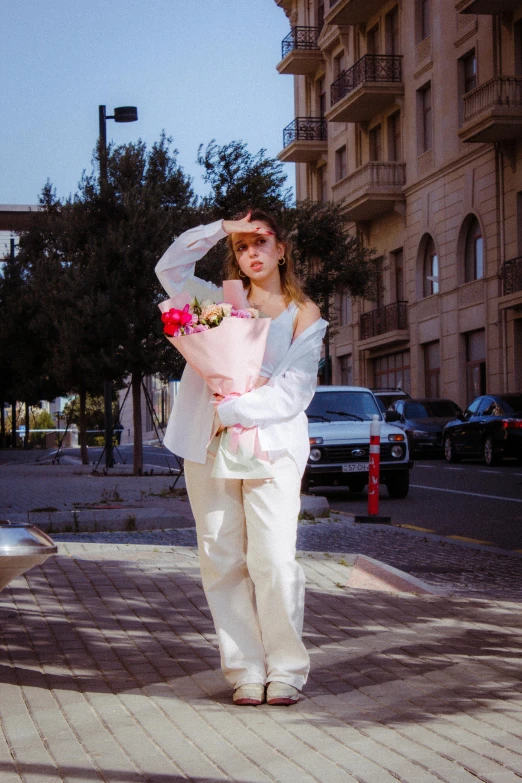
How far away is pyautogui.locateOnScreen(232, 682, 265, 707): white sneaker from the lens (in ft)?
15.9

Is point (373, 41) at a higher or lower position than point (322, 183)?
higher

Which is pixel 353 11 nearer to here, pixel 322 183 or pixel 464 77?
pixel 464 77

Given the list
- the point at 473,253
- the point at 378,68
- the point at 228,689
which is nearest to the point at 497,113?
the point at 473,253

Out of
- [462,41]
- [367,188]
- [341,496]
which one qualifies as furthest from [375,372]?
[341,496]

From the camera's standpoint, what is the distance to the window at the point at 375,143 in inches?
1804

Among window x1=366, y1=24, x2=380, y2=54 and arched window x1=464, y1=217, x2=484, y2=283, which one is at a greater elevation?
window x1=366, y1=24, x2=380, y2=54

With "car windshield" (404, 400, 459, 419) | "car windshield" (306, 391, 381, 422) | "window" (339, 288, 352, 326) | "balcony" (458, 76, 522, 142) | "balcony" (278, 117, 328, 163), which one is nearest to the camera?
"car windshield" (306, 391, 381, 422)

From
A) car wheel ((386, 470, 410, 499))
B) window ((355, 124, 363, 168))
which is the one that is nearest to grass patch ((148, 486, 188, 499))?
car wheel ((386, 470, 410, 499))

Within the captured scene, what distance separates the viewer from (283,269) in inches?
206

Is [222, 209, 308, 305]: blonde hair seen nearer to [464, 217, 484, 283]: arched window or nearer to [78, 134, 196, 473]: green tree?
[78, 134, 196, 473]: green tree

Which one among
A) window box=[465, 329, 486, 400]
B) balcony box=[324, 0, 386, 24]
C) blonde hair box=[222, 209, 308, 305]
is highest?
balcony box=[324, 0, 386, 24]

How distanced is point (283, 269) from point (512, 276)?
97.7 ft

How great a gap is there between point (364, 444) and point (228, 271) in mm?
12476

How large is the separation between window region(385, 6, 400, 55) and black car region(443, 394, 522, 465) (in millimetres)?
20087
